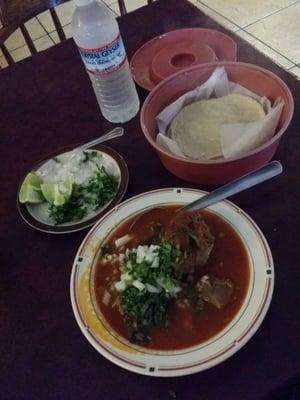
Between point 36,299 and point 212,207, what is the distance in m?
0.32

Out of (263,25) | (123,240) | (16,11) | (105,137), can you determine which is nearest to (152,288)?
(123,240)

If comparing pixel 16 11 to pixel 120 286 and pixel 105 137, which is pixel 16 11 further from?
pixel 120 286

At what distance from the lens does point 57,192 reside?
0.88 meters

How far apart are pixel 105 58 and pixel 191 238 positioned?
0.38 m

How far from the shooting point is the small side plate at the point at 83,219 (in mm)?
842

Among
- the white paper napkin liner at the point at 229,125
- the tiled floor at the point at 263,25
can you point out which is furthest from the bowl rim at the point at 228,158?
the tiled floor at the point at 263,25

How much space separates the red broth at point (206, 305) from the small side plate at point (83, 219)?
66 millimetres

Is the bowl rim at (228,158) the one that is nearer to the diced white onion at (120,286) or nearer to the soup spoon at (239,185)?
the soup spoon at (239,185)

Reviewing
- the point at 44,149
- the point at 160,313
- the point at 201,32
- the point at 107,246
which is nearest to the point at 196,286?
the point at 160,313

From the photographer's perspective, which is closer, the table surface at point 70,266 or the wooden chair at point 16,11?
the table surface at point 70,266

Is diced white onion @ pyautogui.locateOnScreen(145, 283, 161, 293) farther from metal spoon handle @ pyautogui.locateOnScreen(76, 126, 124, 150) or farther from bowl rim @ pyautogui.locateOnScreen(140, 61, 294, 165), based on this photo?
metal spoon handle @ pyautogui.locateOnScreen(76, 126, 124, 150)

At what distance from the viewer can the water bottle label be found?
0.87 m

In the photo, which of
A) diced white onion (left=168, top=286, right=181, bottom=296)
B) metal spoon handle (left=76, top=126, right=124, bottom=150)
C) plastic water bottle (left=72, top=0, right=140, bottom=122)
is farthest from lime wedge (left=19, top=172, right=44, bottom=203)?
diced white onion (left=168, top=286, right=181, bottom=296)

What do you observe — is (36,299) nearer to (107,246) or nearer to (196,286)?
(107,246)
